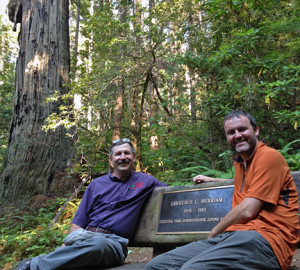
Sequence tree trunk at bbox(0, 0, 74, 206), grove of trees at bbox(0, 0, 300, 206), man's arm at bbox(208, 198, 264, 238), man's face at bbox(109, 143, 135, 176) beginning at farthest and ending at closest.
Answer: tree trunk at bbox(0, 0, 74, 206) < grove of trees at bbox(0, 0, 300, 206) < man's face at bbox(109, 143, 135, 176) < man's arm at bbox(208, 198, 264, 238)

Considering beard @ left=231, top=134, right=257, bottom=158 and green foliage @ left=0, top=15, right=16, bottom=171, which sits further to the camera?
green foliage @ left=0, top=15, right=16, bottom=171

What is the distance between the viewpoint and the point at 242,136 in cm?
271

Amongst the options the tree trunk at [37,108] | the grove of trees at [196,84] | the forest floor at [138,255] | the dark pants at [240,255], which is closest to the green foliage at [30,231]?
the tree trunk at [37,108]

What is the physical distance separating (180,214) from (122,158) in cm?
97

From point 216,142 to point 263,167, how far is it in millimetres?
5146

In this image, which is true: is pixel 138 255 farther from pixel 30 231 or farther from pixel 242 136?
pixel 242 136

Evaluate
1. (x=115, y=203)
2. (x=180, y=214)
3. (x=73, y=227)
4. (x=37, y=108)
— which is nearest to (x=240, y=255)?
(x=180, y=214)

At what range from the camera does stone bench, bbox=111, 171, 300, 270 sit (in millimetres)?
3406

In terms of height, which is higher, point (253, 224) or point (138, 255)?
point (253, 224)

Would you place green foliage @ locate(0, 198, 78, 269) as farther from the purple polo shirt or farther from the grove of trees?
the purple polo shirt

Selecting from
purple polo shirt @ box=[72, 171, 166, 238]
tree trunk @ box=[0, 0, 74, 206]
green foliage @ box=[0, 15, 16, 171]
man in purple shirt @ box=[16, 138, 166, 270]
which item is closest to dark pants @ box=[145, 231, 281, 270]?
man in purple shirt @ box=[16, 138, 166, 270]

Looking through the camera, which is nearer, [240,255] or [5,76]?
[240,255]

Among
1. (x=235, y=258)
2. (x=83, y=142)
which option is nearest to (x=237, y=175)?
(x=235, y=258)

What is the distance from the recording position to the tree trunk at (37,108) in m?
8.27
